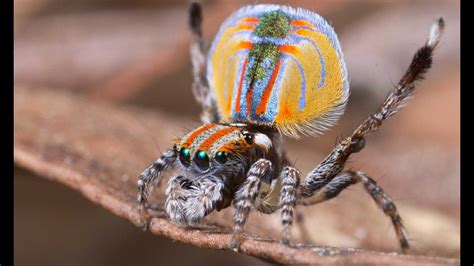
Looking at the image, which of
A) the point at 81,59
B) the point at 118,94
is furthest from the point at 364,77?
the point at 81,59

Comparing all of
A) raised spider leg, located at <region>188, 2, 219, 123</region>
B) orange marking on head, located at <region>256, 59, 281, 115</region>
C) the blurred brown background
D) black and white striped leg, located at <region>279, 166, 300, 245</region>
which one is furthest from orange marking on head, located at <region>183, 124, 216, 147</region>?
the blurred brown background

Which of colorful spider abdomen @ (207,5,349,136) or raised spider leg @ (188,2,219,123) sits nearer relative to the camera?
colorful spider abdomen @ (207,5,349,136)

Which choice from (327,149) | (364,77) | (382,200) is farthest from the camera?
(364,77)

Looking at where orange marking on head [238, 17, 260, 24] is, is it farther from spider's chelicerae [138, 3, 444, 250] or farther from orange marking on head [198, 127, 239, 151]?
orange marking on head [198, 127, 239, 151]

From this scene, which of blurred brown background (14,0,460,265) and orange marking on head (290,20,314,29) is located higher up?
orange marking on head (290,20,314,29)

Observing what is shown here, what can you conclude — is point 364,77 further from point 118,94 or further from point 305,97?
point 305,97

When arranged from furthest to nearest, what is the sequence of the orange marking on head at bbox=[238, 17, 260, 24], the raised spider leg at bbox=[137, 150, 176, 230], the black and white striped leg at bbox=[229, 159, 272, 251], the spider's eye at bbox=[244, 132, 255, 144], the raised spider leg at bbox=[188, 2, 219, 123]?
the raised spider leg at bbox=[188, 2, 219, 123] < the orange marking on head at bbox=[238, 17, 260, 24] < the spider's eye at bbox=[244, 132, 255, 144] < the raised spider leg at bbox=[137, 150, 176, 230] < the black and white striped leg at bbox=[229, 159, 272, 251]

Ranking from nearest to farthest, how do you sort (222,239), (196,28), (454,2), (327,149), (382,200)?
(222,239) → (382,200) → (196,28) → (327,149) → (454,2)
